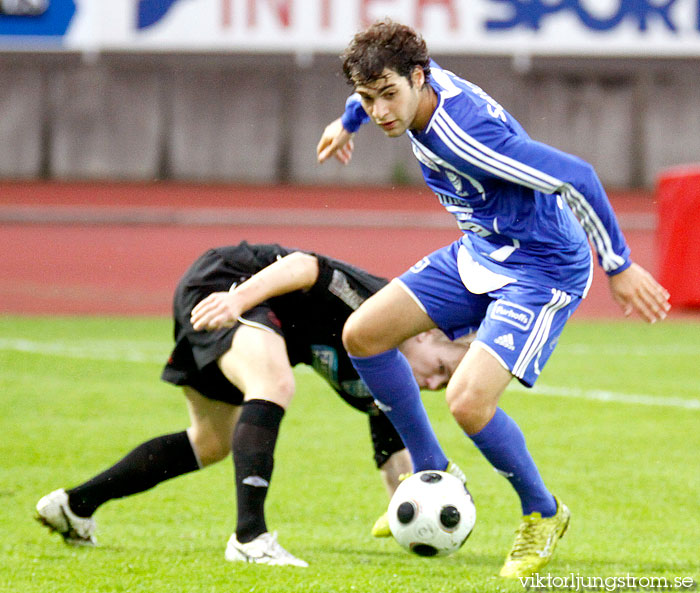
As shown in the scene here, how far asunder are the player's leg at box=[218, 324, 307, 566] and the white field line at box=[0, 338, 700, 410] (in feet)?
12.5

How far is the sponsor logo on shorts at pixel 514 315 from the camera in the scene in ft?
11.9

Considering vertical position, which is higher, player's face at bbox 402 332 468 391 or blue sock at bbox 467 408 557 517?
player's face at bbox 402 332 468 391

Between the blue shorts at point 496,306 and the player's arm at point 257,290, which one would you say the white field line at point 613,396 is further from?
the player's arm at point 257,290

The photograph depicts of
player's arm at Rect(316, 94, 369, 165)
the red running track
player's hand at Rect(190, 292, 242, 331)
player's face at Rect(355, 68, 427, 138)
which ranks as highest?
player's face at Rect(355, 68, 427, 138)

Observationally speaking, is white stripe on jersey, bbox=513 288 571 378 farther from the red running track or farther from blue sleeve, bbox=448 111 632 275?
the red running track

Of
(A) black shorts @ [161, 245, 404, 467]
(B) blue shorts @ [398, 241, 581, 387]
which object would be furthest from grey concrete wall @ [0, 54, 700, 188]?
(B) blue shorts @ [398, 241, 581, 387]

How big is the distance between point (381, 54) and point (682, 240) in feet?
27.4

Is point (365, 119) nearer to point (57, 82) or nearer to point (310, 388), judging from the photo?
point (310, 388)

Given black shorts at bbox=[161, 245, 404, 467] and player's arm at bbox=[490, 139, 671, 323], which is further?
black shorts at bbox=[161, 245, 404, 467]

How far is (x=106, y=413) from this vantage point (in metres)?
6.52

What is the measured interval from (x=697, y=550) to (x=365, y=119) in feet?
6.47

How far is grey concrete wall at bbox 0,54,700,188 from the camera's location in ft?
69.3

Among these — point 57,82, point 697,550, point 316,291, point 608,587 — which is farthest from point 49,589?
point 57,82

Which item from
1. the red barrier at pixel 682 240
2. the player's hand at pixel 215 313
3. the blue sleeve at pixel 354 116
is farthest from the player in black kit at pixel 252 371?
the red barrier at pixel 682 240
